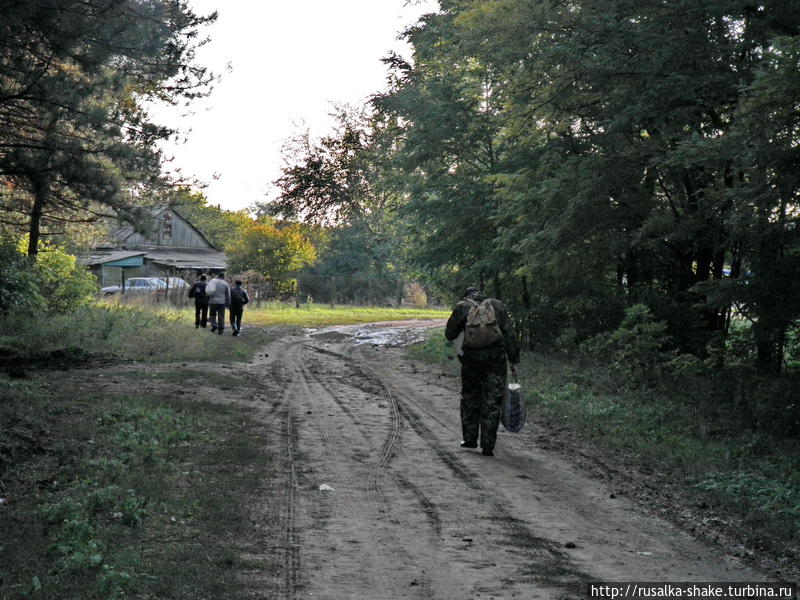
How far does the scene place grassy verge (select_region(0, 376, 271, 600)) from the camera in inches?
202

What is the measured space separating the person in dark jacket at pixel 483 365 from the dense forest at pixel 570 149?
11.3 ft

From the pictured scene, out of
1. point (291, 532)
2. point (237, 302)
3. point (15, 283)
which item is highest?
point (15, 283)

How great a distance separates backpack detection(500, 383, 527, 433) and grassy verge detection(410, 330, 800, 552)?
4.12 ft

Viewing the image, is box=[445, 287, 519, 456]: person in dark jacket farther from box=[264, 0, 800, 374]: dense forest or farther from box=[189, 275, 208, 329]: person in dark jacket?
box=[189, 275, 208, 329]: person in dark jacket

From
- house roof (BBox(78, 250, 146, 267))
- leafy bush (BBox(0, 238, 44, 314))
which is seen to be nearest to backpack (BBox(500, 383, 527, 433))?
leafy bush (BBox(0, 238, 44, 314))

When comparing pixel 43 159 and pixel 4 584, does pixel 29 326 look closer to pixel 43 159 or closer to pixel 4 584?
pixel 43 159

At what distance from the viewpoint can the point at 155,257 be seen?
58594 mm

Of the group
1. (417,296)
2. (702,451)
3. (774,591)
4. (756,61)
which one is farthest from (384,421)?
(417,296)

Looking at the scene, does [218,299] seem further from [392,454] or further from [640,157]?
[392,454]

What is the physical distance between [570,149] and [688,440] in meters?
8.55

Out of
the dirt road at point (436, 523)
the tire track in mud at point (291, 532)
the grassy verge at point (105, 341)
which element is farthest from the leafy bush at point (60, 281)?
the tire track in mud at point (291, 532)

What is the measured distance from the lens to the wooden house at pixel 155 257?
184 feet

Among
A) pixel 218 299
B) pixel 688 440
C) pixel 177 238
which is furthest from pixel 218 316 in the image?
pixel 177 238

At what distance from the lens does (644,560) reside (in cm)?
579
